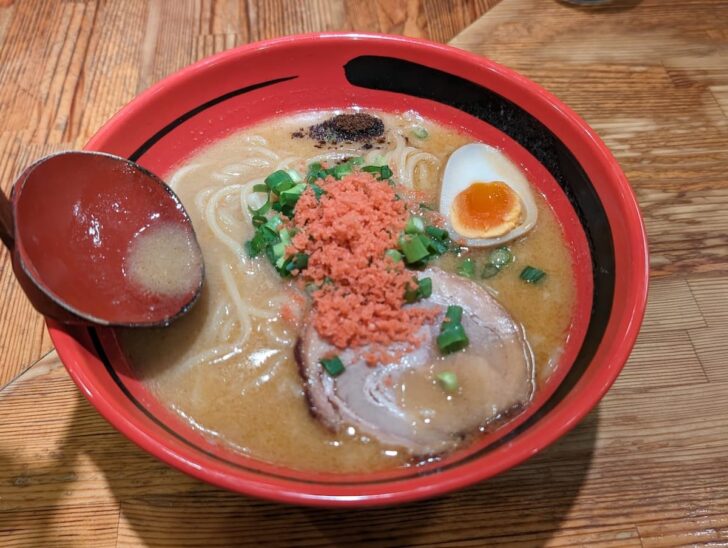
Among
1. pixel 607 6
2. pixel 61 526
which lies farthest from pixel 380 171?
pixel 607 6

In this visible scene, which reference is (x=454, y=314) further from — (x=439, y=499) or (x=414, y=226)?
(x=439, y=499)

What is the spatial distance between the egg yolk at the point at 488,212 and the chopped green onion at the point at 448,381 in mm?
545

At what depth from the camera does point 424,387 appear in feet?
5.22

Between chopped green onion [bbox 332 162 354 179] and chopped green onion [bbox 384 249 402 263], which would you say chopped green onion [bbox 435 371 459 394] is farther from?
chopped green onion [bbox 332 162 354 179]

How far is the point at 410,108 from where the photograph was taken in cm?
228

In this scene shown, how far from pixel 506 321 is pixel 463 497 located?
540 mm

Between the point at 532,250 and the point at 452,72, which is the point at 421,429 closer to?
the point at 532,250

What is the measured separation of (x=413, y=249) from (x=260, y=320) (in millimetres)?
550

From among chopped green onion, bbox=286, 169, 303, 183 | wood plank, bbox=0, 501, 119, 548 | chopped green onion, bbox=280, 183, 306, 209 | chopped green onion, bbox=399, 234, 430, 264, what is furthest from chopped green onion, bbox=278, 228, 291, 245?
wood plank, bbox=0, 501, 119, 548

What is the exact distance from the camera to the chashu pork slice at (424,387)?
1.53 m

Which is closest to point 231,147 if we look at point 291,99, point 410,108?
point 291,99

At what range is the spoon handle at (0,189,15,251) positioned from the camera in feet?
4.41

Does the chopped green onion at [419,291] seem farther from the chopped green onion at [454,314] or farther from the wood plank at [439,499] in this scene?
the wood plank at [439,499]

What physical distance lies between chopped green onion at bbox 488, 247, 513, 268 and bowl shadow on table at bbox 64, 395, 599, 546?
675 millimetres
